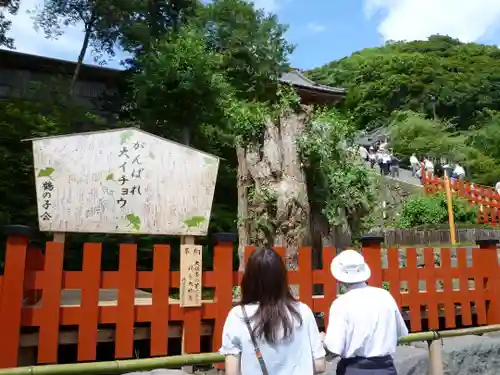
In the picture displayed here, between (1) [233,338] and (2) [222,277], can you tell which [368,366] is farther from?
(2) [222,277]

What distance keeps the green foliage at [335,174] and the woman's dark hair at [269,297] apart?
4.89m

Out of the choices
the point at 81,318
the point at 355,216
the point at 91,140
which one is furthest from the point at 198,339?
the point at 355,216

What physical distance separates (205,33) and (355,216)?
8.64 m

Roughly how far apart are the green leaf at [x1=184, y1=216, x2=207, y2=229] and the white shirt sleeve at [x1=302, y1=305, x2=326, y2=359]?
8.34 feet

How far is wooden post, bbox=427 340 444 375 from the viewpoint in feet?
12.7

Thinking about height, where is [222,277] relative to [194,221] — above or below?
below

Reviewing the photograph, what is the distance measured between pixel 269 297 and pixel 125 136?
9.76 ft

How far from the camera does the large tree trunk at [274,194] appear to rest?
6305 millimetres

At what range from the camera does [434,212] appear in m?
14.4

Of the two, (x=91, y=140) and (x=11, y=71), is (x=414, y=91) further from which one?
(x=91, y=140)

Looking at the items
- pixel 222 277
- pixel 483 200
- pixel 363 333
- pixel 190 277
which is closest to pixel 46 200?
pixel 190 277

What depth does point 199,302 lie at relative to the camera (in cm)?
432

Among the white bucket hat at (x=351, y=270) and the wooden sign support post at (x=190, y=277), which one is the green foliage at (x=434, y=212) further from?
the white bucket hat at (x=351, y=270)

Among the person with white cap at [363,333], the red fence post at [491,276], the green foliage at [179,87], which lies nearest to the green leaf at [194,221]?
the person with white cap at [363,333]
